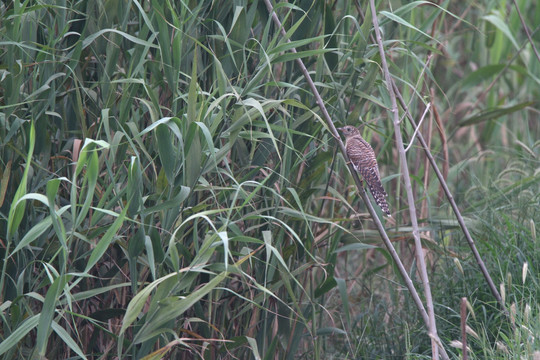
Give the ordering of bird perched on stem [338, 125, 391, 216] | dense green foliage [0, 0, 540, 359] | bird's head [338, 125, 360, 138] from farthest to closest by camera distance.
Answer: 1. bird perched on stem [338, 125, 391, 216]
2. bird's head [338, 125, 360, 138]
3. dense green foliage [0, 0, 540, 359]

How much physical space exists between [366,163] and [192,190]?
1.16 metres

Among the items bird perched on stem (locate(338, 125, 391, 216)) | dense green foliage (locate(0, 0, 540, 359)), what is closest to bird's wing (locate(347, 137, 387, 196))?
bird perched on stem (locate(338, 125, 391, 216))

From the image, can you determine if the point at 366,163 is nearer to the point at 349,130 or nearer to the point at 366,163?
the point at 366,163

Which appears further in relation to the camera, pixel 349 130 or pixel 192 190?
pixel 349 130

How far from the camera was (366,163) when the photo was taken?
3137 mm

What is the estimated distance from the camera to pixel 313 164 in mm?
2795

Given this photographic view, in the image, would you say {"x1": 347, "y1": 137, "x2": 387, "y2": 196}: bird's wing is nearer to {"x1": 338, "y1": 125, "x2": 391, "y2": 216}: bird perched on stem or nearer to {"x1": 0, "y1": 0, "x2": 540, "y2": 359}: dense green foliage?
{"x1": 338, "y1": 125, "x2": 391, "y2": 216}: bird perched on stem

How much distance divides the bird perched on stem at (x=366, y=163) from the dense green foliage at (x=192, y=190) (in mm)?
175

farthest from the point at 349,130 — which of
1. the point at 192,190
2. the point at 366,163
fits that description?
the point at 192,190

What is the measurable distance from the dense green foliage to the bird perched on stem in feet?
0.57

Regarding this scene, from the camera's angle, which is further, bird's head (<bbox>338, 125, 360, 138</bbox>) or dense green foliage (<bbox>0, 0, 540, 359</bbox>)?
bird's head (<bbox>338, 125, 360, 138</bbox>)

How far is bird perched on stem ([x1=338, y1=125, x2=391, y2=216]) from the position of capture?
3.07 meters

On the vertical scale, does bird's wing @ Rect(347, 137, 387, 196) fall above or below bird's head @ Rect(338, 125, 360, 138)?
below

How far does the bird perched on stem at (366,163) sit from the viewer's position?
3072 mm
